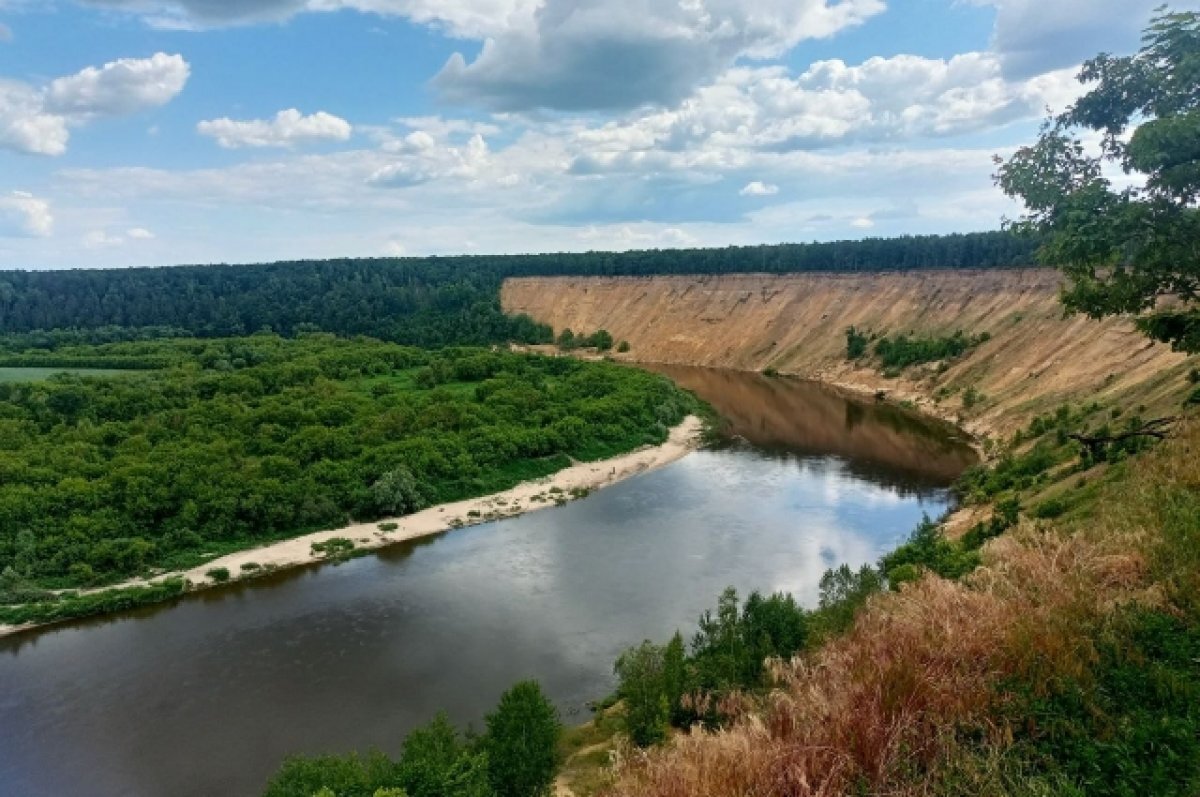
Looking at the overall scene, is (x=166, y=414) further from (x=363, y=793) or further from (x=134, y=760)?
(x=363, y=793)

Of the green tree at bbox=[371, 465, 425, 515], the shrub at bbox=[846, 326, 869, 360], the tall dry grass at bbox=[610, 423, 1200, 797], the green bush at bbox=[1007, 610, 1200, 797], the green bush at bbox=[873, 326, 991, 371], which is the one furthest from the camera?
the shrub at bbox=[846, 326, 869, 360]

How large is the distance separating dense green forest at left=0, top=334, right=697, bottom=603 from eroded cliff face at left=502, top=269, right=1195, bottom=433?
19.3 m

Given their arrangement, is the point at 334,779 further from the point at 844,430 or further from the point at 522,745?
the point at 844,430

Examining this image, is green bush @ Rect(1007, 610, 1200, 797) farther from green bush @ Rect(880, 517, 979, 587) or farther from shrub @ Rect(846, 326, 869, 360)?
shrub @ Rect(846, 326, 869, 360)

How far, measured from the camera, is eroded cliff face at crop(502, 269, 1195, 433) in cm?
4294

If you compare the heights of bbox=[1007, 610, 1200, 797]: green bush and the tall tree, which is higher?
bbox=[1007, 610, 1200, 797]: green bush

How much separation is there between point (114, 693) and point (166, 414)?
27.1 m

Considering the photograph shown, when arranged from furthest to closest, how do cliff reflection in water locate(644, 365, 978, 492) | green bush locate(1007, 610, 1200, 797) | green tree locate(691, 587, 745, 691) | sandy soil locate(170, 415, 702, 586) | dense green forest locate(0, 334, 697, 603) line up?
cliff reflection in water locate(644, 365, 978, 492) < sandy soil locate(170, 415, 702, 586) < dense green forest locate(0, 334, 697, 603) < green tree locate(691, 587, 745, 691) < green bush locate(1007, 610, 1200, 797)

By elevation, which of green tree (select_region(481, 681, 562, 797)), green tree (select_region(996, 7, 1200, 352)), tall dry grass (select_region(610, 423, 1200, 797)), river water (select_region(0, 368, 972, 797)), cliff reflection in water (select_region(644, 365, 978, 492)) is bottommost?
river water (select_region(0, 368, 972, 797))

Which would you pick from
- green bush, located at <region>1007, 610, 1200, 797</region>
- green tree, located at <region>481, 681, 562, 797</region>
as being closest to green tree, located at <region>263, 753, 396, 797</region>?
green tree, located at <region>481, 681, 562, 797</region>

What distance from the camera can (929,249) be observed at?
76750mm

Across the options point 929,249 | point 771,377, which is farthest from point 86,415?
point 929,249

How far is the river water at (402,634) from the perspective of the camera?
712 inches

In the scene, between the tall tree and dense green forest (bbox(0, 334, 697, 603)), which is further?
dense green forest (bbox(0, 334, 697, 603))
